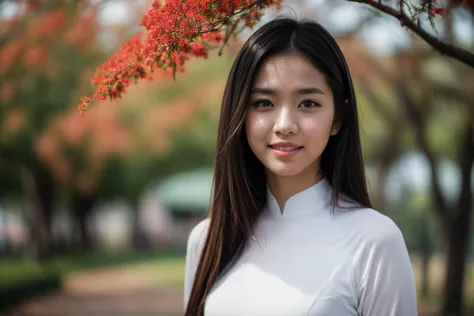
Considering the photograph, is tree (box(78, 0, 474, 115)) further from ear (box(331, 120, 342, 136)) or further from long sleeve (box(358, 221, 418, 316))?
long sleeve (box(358, 221, 418, 316))

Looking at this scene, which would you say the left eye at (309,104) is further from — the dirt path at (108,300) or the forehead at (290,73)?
the dirt path at (108,300)

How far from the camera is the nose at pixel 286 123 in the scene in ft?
5.92

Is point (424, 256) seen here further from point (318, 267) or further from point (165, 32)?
point (165, 32)

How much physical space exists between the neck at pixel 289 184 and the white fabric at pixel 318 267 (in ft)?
0.06

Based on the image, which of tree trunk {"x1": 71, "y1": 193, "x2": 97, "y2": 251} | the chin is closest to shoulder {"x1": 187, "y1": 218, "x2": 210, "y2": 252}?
the chin

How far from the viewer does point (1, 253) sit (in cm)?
2325

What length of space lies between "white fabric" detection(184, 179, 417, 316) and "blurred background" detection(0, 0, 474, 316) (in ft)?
1.98

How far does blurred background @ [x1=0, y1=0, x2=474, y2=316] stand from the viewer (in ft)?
23.7

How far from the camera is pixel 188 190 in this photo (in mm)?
25031

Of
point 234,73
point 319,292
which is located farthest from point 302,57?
point 319,292

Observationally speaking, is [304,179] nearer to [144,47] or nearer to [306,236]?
[306,236]

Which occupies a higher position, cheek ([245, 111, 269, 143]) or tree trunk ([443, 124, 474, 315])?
cheek ([245, 111, 269, 143])

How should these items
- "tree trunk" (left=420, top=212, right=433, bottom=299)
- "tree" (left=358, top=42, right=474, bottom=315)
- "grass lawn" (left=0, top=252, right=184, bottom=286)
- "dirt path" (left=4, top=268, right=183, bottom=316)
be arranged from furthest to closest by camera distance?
"grass lawn" (left=0, top=252, right=184, bottom=286) < "dirt path" (left=4, top=268, right=183, bottom=316) < "tree trunk" (left=420, top=212, right=433, bottom=299) < "tree" (left=358, top=42, right=474, bottom=315)

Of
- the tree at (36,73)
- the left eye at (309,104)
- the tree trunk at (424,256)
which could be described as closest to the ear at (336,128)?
the left eye at (309,104)
